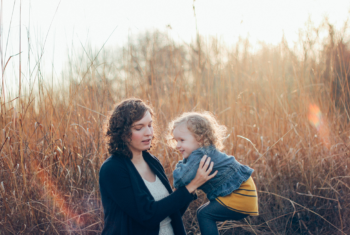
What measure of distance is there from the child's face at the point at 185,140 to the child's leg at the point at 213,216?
1.13ft

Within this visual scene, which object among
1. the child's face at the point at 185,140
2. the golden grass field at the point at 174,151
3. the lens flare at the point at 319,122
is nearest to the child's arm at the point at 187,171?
the child's face at the point at 185,140

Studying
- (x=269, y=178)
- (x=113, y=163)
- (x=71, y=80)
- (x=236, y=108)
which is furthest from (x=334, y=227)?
(x=71, y=80)

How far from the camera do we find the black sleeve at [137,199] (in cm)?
155

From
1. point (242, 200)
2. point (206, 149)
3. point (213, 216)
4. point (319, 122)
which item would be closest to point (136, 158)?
point (206, 149)

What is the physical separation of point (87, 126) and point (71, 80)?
1.50 feet

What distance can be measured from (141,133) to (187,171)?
35 cm

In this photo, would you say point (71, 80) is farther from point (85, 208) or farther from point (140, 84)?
point (85, 208)

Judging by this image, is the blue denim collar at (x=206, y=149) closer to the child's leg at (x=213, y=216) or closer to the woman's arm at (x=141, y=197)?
the woman's arm at (x=141, y=197)

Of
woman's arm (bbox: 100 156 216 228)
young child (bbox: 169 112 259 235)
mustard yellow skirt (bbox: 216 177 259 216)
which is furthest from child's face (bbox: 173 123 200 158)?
mustard yellow skirt (bbox: 216 177 259 216)

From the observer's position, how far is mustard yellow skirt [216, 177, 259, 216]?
1.70 metres

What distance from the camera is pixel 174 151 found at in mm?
2604

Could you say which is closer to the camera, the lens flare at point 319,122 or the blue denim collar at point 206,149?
the blue denim collar at point 206,149

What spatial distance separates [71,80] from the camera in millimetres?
2617

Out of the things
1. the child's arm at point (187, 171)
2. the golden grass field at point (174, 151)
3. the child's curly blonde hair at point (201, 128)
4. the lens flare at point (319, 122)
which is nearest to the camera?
the child's arm at point (187, 171)
